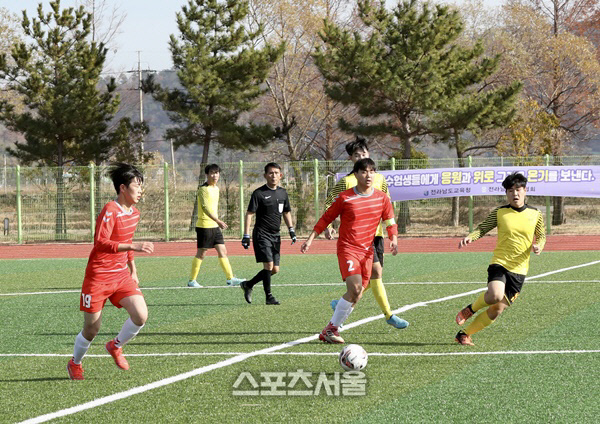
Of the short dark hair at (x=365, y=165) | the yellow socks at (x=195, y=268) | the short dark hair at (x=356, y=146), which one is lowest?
the yellow socks at (x=195, y=268)

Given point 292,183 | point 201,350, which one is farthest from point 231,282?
point 292,183

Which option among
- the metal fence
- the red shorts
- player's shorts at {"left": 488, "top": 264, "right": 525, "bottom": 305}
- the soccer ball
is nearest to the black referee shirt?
the red shorts

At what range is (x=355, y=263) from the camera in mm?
9016

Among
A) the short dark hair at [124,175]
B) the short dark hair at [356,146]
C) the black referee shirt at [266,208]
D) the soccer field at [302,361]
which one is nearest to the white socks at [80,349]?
the soccer field at [302,361]

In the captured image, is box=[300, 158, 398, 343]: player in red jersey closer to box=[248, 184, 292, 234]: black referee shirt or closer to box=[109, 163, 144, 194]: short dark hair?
box=[109, 163, 144, 194]: short dark hair

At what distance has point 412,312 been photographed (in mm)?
11297

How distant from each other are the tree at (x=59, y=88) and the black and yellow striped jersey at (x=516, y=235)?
28.7 meters

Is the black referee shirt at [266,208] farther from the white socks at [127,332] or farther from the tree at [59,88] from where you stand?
the tree at [59,88]

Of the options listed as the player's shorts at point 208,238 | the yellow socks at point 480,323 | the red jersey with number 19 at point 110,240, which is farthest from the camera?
the player's shorts at point 208,238

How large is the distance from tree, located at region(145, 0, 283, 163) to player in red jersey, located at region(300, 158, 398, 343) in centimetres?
2600

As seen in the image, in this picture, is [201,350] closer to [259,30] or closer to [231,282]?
[231,282]

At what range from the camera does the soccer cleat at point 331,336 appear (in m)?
8.95

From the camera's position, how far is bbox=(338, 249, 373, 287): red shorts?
9000mm

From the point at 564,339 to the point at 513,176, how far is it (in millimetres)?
1783
